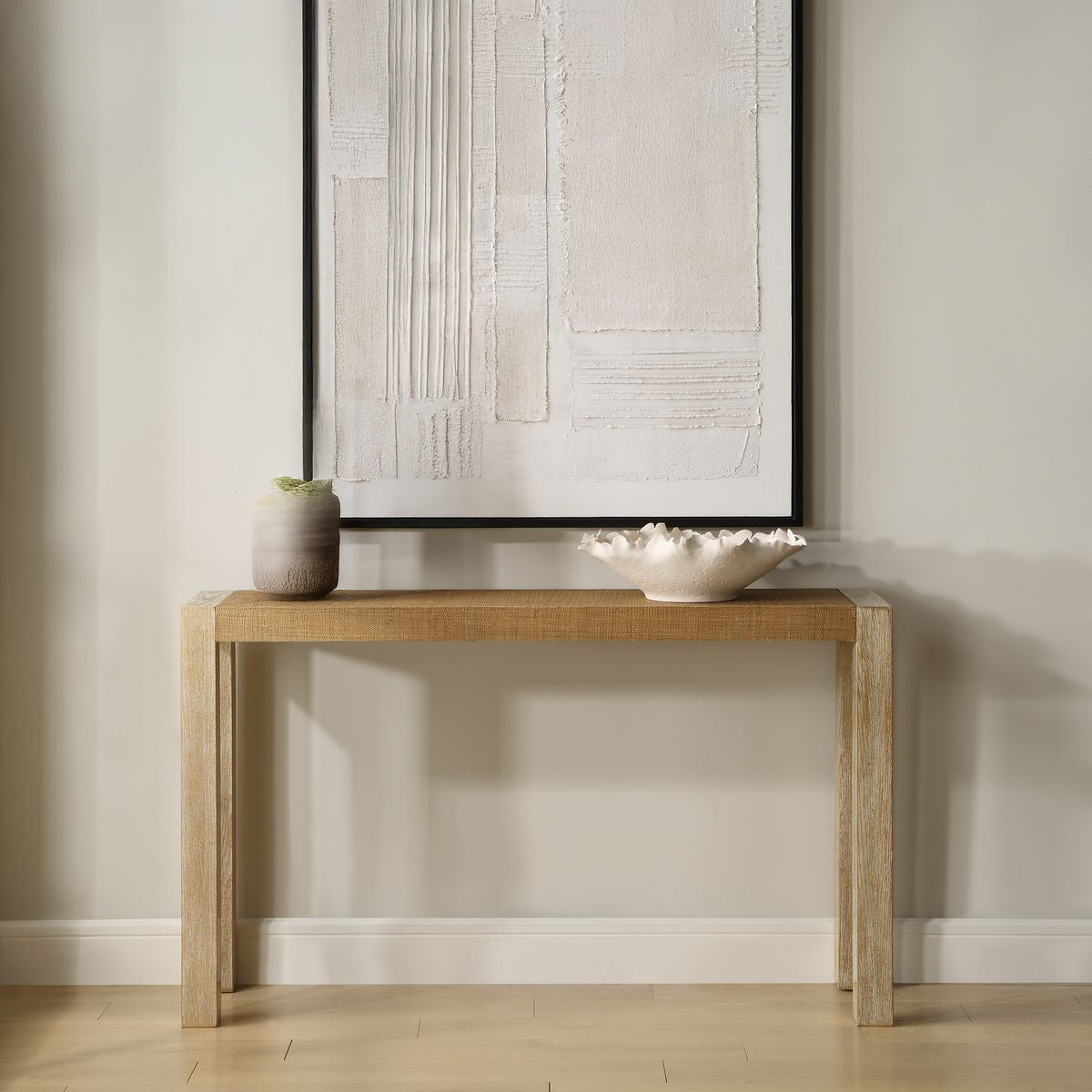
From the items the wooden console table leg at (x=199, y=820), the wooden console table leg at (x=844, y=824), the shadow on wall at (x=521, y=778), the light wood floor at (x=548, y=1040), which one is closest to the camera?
the light wood floor at (x=548, y=1040)

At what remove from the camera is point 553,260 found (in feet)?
6.96

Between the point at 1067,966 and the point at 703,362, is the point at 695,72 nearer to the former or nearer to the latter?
the point at 703,362

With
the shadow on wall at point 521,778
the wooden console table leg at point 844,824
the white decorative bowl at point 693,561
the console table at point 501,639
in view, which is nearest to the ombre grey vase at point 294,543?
the console table at point 501,639

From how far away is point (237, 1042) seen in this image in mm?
1942

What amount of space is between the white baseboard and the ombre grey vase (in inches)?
29.3

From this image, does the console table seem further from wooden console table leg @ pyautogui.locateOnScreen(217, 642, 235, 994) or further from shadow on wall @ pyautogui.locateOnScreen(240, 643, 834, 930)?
shadow on wall @ pyautogui.locateOnScreen(240, 643, 834, 930)

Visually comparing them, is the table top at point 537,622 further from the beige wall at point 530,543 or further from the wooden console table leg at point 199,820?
the beige wall at point 530,543

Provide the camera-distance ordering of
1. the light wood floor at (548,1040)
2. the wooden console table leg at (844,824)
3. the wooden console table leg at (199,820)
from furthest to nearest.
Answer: the wooden console table leg at (844,824), the wooden console table leg at (199,820), the light wood floor at (548,1040)

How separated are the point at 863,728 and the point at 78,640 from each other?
1558mm

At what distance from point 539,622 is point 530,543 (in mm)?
345

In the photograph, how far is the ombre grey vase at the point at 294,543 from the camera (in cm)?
194

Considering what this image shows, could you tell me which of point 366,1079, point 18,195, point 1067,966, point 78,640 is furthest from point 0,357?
point 1067,966

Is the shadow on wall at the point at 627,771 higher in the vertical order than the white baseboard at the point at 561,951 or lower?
higher

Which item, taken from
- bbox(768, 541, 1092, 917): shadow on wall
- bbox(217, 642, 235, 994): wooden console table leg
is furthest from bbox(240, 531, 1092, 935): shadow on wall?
bbox(217, 642, 235, 994): wooden console table leg
